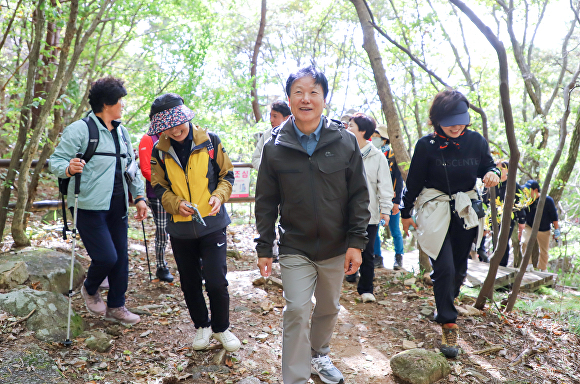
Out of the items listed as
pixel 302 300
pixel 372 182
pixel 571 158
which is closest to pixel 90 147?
pixel 302 300

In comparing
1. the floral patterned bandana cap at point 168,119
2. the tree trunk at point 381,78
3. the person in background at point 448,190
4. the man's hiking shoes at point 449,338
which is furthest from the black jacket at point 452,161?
the floral patterned bandana cap at point 168,119

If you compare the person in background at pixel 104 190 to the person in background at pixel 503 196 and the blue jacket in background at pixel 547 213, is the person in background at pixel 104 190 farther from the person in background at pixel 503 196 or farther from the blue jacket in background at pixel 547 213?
the blue jacket in background at pixel 547 213

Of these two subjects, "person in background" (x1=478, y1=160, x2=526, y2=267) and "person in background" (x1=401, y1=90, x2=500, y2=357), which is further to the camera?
"person in background" (x1=478, y1=160, x2=526, y2=267)

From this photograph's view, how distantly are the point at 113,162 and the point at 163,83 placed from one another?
5.65 metres

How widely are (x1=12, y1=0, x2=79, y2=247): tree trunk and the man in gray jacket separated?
3.32m

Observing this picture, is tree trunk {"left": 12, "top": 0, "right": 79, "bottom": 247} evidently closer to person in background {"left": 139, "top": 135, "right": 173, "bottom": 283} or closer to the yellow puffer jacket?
person in background {"left": 139, "top": 135, "right": 173, "bottom": 283}

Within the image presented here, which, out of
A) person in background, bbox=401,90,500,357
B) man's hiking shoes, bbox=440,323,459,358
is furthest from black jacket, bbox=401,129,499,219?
man's hiking shoes, bbox=440,323,459,358

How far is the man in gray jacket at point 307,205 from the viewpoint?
9.15ft

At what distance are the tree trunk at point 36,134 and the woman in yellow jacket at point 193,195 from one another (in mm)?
2208

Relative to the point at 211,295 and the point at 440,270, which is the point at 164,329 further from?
the point at 440,270

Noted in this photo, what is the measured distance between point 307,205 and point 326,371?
1359 millimetres

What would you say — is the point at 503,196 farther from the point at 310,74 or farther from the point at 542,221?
the point at 310,74

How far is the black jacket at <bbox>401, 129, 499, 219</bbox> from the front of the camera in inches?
150

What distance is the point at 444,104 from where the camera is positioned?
3703 mm
